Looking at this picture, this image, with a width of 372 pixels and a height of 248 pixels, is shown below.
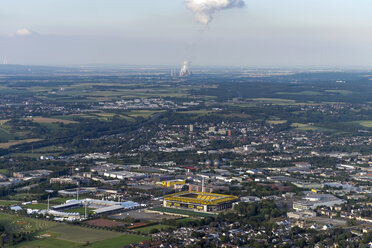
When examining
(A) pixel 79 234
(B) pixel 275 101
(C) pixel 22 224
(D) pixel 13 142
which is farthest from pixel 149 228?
(B) pixel 275 101

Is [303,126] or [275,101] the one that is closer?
[303,126]

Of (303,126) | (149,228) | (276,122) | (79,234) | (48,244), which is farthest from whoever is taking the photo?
(276,122)

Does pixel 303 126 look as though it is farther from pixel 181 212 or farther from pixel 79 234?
pixel 79 234

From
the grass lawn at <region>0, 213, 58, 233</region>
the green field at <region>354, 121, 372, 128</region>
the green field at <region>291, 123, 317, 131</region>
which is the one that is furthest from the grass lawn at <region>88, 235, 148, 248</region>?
the green field at <region>354, 121, 372, 128</region>

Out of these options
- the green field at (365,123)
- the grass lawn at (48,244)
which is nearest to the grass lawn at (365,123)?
the green field at (365,123)

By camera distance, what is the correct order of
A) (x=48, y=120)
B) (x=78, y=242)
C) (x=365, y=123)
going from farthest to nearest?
(x=365, y=123), (x=48, y=120), (x=78, y=242)

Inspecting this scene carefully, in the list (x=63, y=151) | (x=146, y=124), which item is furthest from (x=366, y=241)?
(x=146, y=124)

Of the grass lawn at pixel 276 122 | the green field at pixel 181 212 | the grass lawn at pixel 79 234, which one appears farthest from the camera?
the grass lawn at pixel 276 122

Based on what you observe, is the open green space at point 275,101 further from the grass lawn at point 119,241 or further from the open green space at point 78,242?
the open green space at point 78,242

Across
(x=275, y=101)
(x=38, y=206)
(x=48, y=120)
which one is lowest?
(x=275, y=101)
